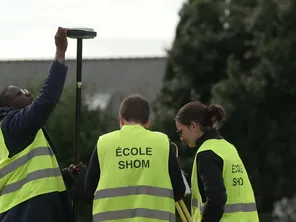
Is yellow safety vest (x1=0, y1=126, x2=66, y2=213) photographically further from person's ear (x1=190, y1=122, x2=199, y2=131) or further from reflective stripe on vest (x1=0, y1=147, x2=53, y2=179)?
person's ear (x1=190, y1=122, x2=199, y2=131)

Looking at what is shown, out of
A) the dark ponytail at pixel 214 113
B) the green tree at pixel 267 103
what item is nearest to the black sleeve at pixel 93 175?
the dark ponytail at pixel 214 113

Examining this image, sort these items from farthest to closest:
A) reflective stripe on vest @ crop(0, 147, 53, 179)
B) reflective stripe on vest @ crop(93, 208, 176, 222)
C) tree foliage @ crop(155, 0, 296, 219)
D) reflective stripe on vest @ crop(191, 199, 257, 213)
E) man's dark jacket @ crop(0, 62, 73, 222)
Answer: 1. tree foliage @ crop(155, 0, 296, 219)
2. reflective stripe on vest @ crop(191, 199, 257, 213)
3. reflective stripe on vest @ crop(0, 147, 53, 179)
4. man's dark jacket @ crop(0, 62, 73, 222)
5. reflective stripe on vest @ crop(93, 208, 176, 222)

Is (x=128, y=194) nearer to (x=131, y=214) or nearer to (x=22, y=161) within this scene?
(x=131, y=214)

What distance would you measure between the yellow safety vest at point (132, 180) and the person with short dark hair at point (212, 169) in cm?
29

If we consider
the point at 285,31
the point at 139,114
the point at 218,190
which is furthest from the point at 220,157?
the point at 285,31

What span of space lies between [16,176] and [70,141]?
62.2ft

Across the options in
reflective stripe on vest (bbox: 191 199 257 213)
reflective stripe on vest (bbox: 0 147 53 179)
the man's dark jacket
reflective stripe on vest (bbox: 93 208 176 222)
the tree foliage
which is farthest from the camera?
the tree foliage

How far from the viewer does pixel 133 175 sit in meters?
5.79

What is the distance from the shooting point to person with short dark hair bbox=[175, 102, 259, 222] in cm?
594

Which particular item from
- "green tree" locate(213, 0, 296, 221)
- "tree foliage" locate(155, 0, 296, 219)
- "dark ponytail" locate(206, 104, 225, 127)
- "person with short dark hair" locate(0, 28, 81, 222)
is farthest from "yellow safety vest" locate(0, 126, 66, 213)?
"green tree" locate(213, 0, 296, 221)

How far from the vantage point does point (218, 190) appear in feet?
19.3

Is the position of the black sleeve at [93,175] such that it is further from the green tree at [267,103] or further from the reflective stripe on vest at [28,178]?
the green tree at [267,103]

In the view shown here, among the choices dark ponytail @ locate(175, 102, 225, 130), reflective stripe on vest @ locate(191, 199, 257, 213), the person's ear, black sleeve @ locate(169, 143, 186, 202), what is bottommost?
reflective stripe on vest @ locate(191, 199, 257, 213)

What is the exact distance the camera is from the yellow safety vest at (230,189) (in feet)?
19.9
